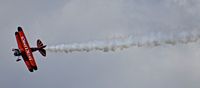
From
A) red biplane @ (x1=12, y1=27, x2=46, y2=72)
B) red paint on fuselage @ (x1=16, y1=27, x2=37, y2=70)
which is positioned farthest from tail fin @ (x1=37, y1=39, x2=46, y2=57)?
red paint on fuselage @ (x1=16, y1=27, x2=37, y2=70)

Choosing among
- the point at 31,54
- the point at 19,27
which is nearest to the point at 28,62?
the point at 31,54

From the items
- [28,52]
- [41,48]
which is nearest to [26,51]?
[28,52]

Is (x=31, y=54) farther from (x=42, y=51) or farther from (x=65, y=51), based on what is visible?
(x=65, y=51)

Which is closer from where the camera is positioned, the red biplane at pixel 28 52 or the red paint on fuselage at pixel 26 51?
the red biplane at pixel 28 52

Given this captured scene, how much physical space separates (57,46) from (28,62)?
26.6 feet

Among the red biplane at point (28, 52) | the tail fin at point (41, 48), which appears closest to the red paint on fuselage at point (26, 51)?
the red biplane at point (28, 52)

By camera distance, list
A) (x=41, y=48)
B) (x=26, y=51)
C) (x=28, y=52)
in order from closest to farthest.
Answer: (x=41, y=48) < (x=28, y=52) < (x=26, y=51)

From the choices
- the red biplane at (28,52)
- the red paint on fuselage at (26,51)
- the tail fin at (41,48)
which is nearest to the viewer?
the tail fin at (41,48)

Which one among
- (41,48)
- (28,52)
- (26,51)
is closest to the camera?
(41,48)

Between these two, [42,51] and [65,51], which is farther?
[42,51]

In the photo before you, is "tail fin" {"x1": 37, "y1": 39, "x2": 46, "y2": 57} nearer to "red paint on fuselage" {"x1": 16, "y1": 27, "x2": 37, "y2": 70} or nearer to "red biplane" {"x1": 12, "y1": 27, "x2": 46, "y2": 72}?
"red biplane" {"x1": 12, "y1": 27, "x2": 46, "y2": 72}

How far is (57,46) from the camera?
104 meters

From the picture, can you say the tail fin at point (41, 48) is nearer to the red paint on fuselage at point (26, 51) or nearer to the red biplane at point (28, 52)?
the red biplane at point (28, 52)

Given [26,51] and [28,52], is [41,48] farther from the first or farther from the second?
[26,51]
